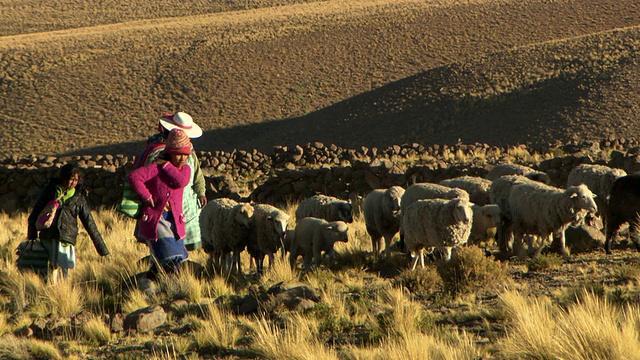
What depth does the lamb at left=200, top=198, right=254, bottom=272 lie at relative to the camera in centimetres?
1264

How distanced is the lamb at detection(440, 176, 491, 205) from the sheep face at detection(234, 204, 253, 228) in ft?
13.5

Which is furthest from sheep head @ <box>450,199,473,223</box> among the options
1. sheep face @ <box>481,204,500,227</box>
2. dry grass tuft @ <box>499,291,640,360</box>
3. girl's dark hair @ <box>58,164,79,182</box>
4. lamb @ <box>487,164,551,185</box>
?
girl's dark hair @ <box>58,164,79,182</box>

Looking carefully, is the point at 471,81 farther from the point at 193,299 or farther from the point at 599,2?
the point at 193,299

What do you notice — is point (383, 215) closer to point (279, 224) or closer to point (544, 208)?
point (279, 224)

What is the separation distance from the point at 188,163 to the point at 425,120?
30.8 metres

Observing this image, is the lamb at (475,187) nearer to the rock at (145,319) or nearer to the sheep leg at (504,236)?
the sheep leg at (504,236)

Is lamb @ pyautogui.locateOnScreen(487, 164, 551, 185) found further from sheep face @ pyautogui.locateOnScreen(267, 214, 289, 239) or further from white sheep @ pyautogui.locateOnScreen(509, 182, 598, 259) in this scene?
sheep face @ pyautogui.locateOnScreen(267, 214, 289, 239)

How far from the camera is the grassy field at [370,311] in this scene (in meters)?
7.39

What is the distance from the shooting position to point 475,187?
48.3 ft

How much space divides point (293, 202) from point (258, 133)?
83.1 ft

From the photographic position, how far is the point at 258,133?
153 feet

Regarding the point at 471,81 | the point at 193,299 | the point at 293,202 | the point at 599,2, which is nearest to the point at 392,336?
the point at 193,299

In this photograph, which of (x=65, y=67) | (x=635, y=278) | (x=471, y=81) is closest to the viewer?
(x=635, y=278)

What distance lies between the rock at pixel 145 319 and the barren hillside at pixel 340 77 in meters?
27.5
